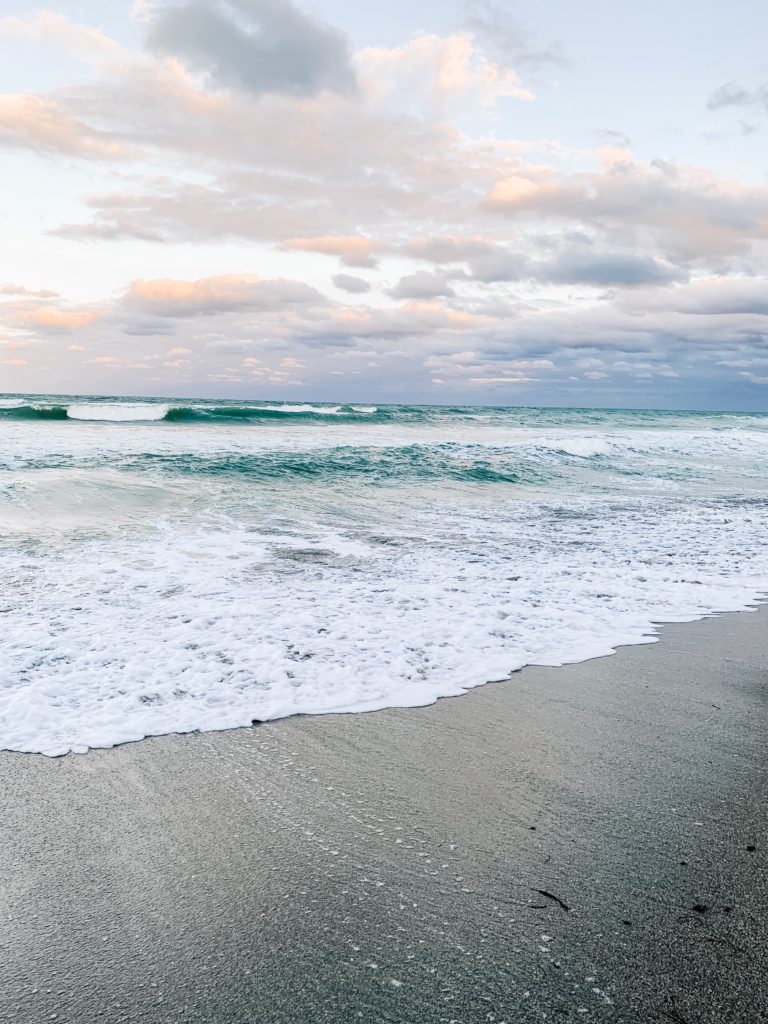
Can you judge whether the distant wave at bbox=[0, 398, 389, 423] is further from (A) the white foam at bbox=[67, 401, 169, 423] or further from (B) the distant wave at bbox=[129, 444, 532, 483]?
(B) the distant wave at bbox=[129, 444, 532, 483]

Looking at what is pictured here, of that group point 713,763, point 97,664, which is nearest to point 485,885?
point 713,763

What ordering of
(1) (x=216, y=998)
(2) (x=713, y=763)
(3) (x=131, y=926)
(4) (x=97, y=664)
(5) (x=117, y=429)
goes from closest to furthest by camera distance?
(1) (x=216, y=998) < (3) (x=131, y=926) < (2) (x=713, y=763) < (4) (x=97, y=664) < (5) (x=117, y=429)

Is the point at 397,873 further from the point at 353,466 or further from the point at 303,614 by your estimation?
the point at 353,466

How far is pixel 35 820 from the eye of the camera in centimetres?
277

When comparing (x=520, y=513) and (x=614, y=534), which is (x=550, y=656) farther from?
(x=520, y=513)

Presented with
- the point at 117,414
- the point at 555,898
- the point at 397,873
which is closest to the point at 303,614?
the point at 397,873

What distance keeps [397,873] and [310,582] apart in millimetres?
4398

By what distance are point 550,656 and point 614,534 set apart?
5.42 metres

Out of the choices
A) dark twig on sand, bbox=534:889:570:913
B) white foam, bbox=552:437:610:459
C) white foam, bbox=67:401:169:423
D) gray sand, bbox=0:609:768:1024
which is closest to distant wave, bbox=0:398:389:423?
white foam, bbox=67:401:169:423

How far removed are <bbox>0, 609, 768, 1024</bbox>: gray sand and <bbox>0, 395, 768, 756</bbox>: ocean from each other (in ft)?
1.82

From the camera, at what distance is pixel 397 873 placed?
241 centimetres

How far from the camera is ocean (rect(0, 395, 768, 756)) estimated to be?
413cm

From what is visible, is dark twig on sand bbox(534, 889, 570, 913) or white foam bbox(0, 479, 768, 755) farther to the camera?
white foam bbox(0, 479, 768, 755)

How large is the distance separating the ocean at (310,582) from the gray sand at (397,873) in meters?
0.55
